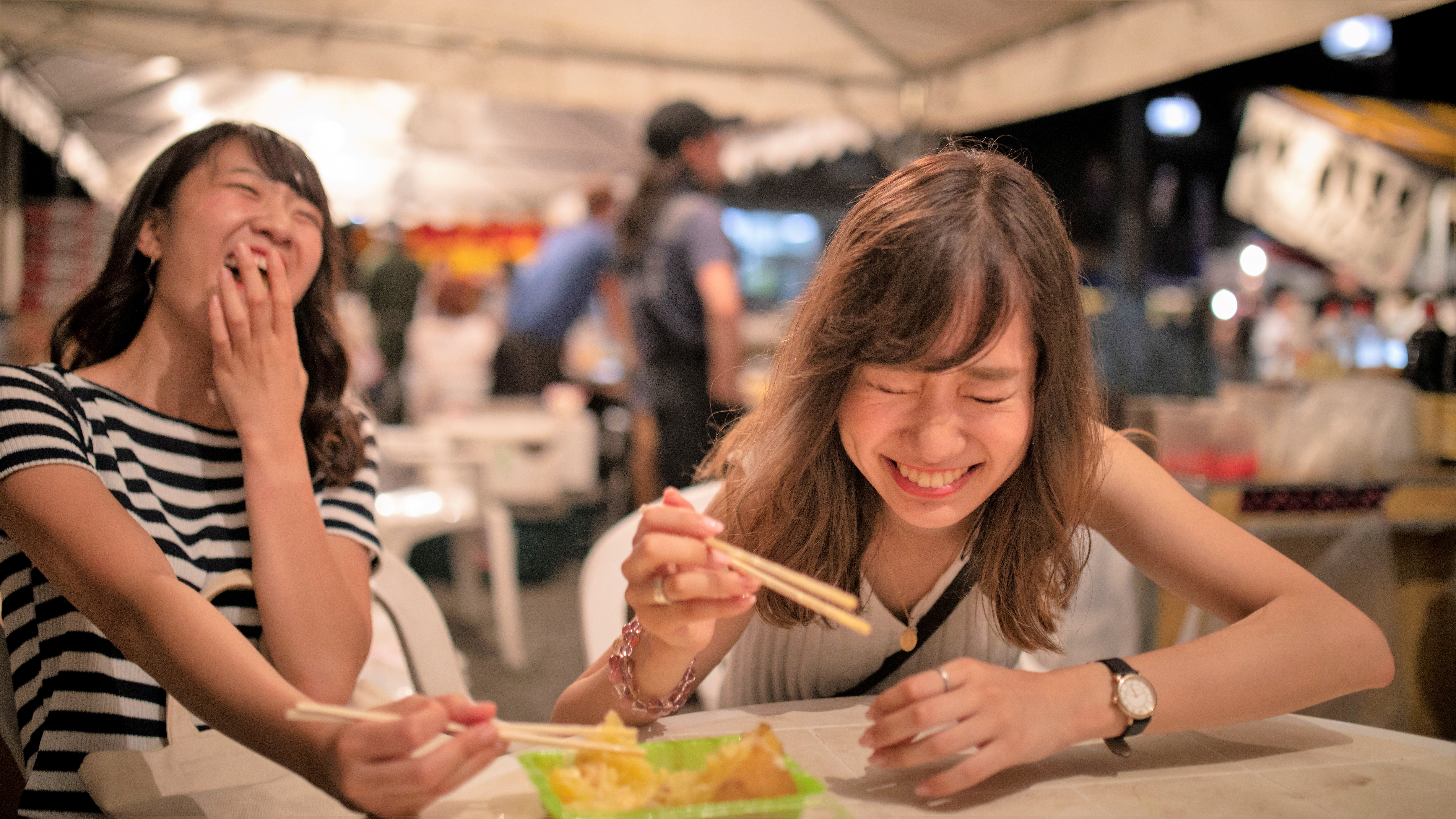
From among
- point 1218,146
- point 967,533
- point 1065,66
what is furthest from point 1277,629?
point 1218,146

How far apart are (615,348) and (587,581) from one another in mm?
6505

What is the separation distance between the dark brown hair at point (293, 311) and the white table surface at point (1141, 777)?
69cm

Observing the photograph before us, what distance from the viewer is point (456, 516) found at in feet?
10.8

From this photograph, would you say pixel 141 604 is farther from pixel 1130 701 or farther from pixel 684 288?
pixel 684 288

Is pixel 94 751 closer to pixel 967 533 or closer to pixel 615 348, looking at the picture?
pixel 967 533

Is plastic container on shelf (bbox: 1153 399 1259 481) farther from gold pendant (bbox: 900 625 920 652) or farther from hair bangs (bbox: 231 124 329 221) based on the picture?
hair bangs (bbox: 231 124 329 221)

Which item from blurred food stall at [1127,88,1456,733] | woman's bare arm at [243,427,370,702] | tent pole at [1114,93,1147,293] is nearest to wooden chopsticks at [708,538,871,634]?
woman's bare arm at [243,427,370,702]

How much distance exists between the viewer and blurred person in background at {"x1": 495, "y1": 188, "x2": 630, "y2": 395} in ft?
16.9

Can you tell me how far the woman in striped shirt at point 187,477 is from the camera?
1.00 m

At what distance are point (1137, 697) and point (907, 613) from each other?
1.23 ft

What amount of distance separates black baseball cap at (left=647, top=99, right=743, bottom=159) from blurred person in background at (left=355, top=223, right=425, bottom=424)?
3896 mm

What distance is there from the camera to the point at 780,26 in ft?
16.6

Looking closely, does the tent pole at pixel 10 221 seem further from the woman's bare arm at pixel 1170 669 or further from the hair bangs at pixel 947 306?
the woman's bare arm at pixel 1170 669

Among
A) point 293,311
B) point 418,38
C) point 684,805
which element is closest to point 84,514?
point 293,311
